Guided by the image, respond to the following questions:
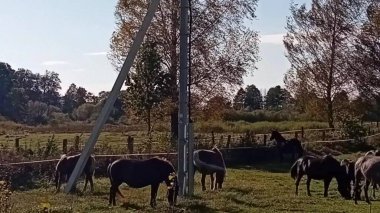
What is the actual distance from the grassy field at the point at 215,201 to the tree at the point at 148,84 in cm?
1384

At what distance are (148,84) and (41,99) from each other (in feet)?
251

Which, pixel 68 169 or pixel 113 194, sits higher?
pixel 68 169

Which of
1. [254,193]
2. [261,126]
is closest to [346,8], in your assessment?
[261,126]

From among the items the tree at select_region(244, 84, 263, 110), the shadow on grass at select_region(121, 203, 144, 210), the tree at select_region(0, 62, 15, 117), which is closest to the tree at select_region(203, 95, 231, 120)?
the shadow on grass at select_region(121, 203, 144, 210)

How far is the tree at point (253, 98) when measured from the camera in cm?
8925

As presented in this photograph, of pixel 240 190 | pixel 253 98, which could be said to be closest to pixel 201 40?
pixel 240 190

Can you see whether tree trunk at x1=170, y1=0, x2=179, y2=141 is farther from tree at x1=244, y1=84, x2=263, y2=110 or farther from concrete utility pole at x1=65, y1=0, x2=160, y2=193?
tree at x1=244, y1=84, x2=263, y2=110

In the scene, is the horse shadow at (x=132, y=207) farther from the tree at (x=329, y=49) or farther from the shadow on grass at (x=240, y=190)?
the tree at (x=329, y=49)

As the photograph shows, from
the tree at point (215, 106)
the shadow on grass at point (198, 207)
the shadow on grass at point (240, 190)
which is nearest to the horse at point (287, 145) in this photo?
the tree at point (215, 106)

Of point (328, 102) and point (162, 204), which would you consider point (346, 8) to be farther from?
point (162, 204)

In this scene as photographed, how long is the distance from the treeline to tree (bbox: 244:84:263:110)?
19.0 meters

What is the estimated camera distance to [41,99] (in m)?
112

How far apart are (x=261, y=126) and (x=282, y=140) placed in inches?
734

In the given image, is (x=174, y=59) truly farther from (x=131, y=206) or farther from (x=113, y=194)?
(x=131, y=206)
